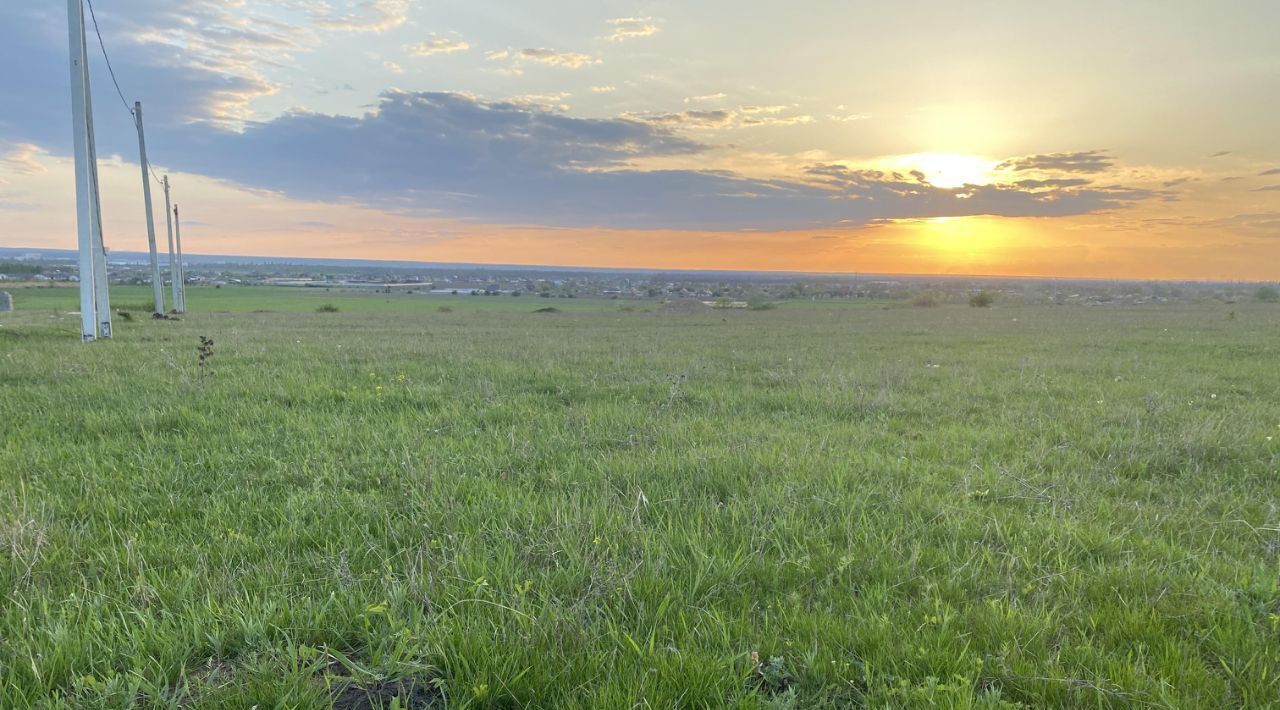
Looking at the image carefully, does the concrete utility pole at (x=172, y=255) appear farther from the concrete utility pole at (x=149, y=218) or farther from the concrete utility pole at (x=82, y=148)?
the concrete utility pole at (x=82, y=148)

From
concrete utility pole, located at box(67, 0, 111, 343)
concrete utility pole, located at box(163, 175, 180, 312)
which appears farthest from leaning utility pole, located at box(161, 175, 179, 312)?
concrete utility pole, located at box(67, 0, 111, 343)

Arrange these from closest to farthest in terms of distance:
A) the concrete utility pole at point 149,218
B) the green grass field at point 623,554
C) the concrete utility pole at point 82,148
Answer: the green grass field at point 623,554 < the concrete utility pole at point 82,148 < the concrete utility pole at point 149,218

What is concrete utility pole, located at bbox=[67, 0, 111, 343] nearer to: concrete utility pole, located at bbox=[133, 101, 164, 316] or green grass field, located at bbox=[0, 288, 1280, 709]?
green grass field, located at bbox=[0, 288, 1280, 709]

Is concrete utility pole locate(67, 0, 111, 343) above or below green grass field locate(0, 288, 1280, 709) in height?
above

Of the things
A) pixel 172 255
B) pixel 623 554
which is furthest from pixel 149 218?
pixel 623 554

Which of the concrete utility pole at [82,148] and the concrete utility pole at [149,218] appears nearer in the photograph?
the concrete utility pole at [82,148]

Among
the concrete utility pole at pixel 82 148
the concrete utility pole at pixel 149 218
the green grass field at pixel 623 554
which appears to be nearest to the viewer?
the green grass field at pixel 623 554

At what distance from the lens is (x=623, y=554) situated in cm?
348

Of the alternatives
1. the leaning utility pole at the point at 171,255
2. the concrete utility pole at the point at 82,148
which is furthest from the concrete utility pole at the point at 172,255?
the concrete utility pole at the point at 82,148

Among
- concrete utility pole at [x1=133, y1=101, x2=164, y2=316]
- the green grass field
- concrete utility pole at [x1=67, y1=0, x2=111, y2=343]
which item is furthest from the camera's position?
concrete utility pole at [x1=133, y1=101, x2=164, y2=316]

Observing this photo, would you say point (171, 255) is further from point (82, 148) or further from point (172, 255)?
point (82, 148)

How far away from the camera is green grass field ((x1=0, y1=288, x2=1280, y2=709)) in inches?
94.3

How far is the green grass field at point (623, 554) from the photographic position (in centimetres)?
240

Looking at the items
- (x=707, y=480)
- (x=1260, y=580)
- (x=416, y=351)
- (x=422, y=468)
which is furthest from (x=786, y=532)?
(x=416, y=351)
